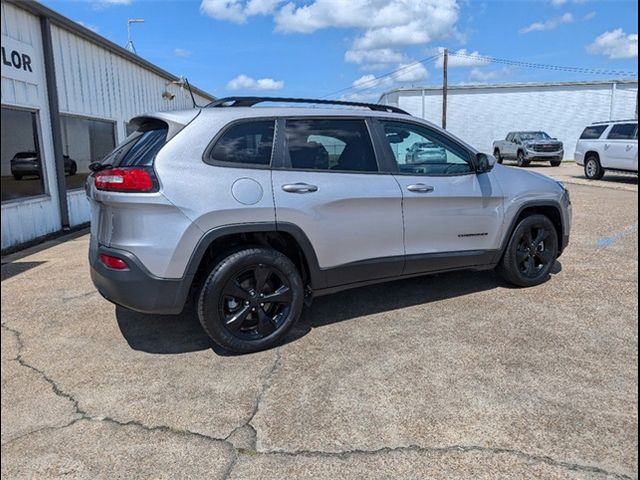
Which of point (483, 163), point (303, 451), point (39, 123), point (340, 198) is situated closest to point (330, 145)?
point (340, 198)

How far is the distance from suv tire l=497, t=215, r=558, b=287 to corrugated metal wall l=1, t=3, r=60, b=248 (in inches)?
273

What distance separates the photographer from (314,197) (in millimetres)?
3658

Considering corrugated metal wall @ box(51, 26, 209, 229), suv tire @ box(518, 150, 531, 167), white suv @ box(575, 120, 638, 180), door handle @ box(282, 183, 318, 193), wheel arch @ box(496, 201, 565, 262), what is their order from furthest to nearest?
suv tire @ box(518, 150, 531, 167)
white suv @ box(575, 120, 638, 180)
corrugated metal wall @ box(51, 26, 209, 229)
wheel arch @ box(496, 201, 565, 262)
door handle @ box(282, 183, 318, 193)

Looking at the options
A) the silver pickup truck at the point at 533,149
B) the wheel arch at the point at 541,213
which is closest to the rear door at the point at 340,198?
the wheel arch at the point at 541,213

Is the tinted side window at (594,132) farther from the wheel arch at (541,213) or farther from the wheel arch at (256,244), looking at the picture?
the wheel arch at (256,244)

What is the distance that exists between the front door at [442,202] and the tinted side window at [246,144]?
1.09m

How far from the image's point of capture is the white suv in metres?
15.1

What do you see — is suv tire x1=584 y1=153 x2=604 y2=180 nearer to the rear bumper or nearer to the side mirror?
the side mirror

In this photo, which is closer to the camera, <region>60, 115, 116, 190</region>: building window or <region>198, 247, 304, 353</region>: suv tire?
<region>198, 247, 304, 353</region>: suv tire

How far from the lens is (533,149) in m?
24.2

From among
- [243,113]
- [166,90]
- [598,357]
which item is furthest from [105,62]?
[598,357]

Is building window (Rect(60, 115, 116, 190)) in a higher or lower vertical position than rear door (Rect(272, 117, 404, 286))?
higher

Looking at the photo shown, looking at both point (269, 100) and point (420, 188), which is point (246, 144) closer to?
point (269, 100)

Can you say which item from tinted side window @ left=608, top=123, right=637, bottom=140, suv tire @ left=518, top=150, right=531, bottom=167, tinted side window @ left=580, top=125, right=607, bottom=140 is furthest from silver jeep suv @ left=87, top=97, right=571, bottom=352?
suv tire @ left=518, top=150, right=531, bottom=167
